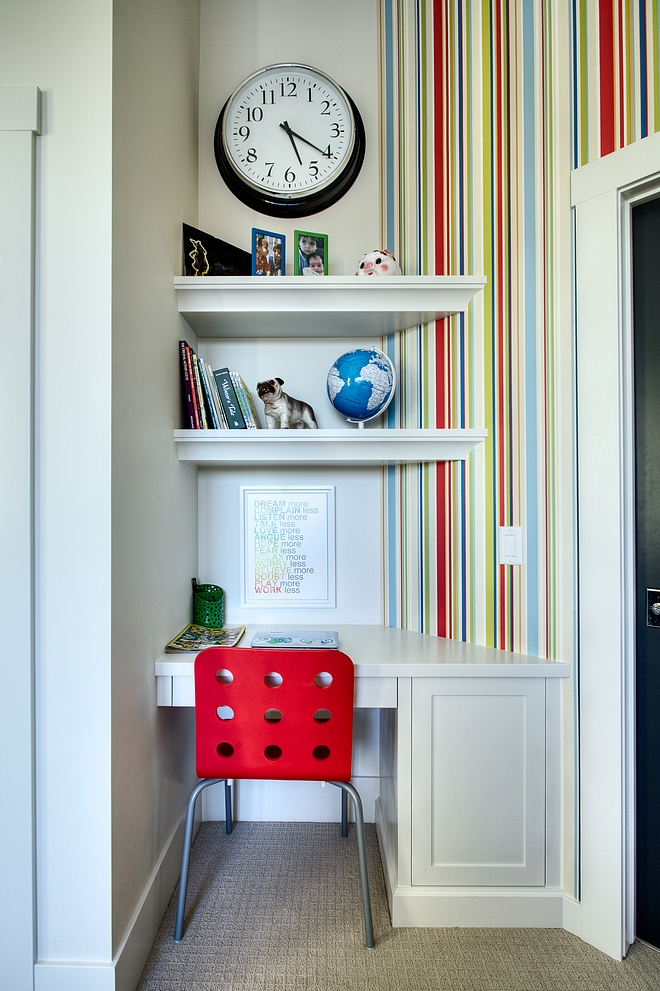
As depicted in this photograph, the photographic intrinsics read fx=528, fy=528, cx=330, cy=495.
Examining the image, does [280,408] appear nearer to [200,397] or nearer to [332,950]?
[200,397]

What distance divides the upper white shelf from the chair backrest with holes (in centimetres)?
105

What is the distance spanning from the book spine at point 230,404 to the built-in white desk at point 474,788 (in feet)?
2.41

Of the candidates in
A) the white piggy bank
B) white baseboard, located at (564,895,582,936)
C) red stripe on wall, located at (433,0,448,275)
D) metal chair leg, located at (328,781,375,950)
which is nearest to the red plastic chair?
metal chair leg, located at (328,781,375,950)

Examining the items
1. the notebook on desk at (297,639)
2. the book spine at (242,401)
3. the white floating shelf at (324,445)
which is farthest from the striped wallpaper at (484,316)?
the book spine at (242,401)

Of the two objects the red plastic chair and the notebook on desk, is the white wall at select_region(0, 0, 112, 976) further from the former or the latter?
the notebook on desk

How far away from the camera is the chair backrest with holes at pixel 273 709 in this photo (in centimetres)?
133

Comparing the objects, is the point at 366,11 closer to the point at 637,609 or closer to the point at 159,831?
the point at 637,609

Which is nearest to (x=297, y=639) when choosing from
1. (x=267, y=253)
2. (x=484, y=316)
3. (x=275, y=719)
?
(x=275, y=719)

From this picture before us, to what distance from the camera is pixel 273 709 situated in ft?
4.43

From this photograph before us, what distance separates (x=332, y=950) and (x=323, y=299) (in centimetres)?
182

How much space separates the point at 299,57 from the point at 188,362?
1.29 meters

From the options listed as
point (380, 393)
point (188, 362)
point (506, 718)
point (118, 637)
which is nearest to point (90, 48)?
point (188, 362)

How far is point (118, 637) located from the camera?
1213mm

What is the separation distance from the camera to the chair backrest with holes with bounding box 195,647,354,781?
133 centimetres
